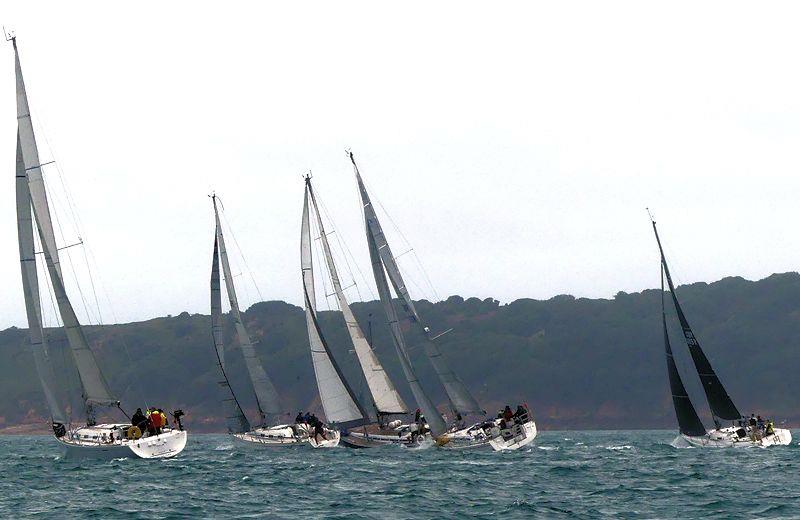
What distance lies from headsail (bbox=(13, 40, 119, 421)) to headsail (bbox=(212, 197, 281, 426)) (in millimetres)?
18946

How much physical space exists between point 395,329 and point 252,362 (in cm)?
1354

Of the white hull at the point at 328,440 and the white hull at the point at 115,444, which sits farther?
the white hull at the point at 328,440

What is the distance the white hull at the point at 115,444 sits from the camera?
51.5 metres

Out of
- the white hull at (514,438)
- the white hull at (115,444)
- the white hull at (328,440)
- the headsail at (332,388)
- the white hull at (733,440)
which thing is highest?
the headsail at (332,388)

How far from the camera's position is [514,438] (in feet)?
200

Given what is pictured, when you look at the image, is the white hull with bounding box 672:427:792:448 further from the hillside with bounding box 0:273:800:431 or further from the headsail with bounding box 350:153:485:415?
the hillside with bounding box 0:273:800:431

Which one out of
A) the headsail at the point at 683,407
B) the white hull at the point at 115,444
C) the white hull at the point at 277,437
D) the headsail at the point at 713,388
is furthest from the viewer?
the white hull at the point at 277,437

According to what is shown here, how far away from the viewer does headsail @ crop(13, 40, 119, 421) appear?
5369 centimetres

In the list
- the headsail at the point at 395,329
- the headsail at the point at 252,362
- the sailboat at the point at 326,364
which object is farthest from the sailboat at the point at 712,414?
the headsail at the point at 252,362

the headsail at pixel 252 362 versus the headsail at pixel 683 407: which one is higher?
the headsail at pixel 252 362

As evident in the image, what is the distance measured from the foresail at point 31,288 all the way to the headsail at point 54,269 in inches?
59.9

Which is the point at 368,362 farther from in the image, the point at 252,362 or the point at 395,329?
the point at 252,362

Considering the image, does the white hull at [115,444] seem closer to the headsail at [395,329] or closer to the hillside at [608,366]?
the headsail at [395,329]

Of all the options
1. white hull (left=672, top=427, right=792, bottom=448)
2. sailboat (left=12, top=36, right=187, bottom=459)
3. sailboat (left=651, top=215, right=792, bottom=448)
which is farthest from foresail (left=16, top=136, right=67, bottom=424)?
white hull (left=672, top=427, right=792, bottom=448)
